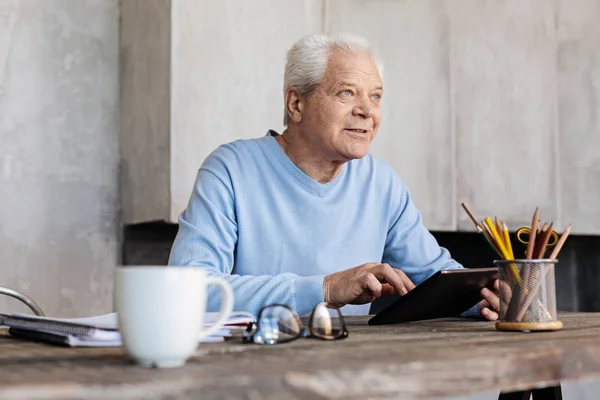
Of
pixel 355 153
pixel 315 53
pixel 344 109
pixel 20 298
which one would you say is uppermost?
pixel 315 53

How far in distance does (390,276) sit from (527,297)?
→ 0.86 feet

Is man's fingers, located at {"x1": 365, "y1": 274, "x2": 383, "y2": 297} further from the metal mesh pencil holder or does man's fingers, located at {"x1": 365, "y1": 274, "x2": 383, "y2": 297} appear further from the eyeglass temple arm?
the eyeglass temple arm

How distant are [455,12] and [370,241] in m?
1.54

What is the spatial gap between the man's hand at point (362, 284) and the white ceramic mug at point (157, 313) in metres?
0.67

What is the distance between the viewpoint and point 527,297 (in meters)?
1.20

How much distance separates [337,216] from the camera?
77.5 inches

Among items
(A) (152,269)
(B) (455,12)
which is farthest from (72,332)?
(B) (455,12)

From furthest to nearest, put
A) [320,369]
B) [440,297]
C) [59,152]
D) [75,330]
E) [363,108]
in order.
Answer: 1. [59,152]
2. [363,108]
3. [440,297]
4. [75,330]
5. [320,369]

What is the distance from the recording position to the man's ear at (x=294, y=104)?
6.82ft

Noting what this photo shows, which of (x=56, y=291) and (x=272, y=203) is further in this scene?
(x=56, y=291)

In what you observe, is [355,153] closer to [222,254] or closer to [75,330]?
[222,254]

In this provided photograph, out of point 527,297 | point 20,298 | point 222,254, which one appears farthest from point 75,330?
point 20,298

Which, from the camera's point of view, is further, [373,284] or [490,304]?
[490,304]

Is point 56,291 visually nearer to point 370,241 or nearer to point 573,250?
point 370,241
